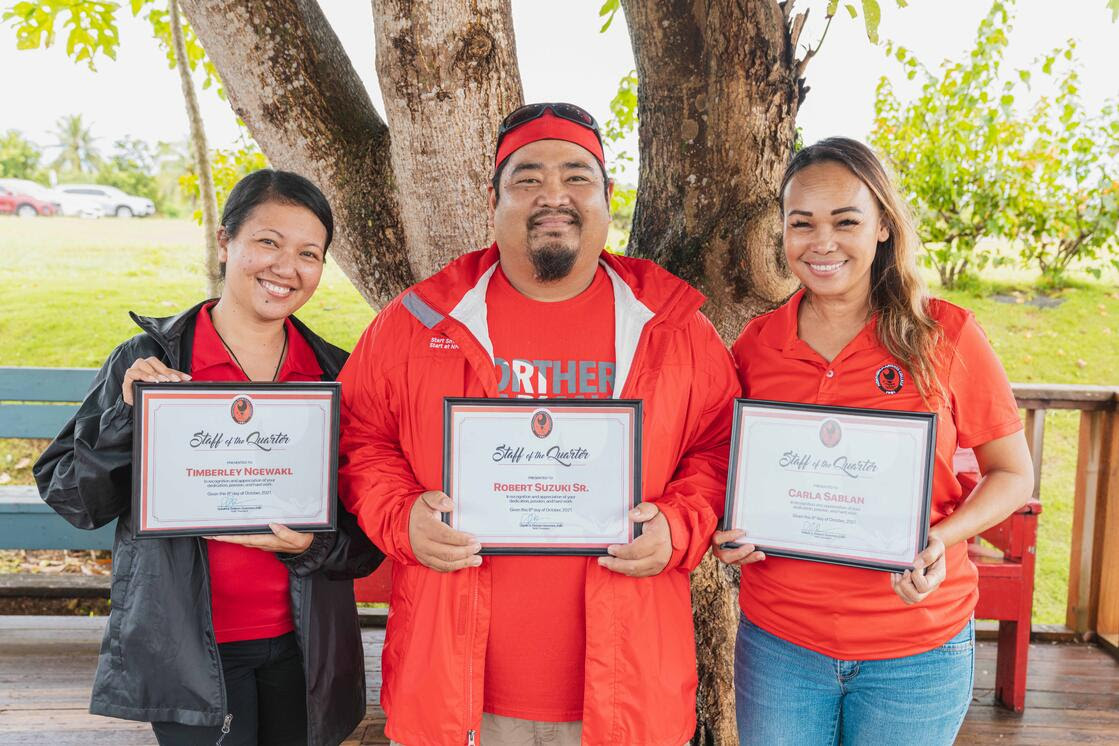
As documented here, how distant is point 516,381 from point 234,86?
1.43 m

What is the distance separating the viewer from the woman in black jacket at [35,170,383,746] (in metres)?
1.97

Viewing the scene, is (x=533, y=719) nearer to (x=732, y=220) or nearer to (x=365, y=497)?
(x=365, y=497)

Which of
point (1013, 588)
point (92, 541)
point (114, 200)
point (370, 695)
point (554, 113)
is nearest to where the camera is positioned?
point (554, 113)

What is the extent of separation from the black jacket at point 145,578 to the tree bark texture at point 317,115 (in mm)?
826

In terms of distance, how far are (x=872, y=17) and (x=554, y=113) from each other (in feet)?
2.73

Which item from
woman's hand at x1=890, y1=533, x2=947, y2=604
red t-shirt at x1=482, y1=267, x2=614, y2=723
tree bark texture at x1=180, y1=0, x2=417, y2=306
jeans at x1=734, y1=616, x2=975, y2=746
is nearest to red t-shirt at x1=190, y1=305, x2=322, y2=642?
red t-shirt at x1=482, y1=267, x2=614, y2=723

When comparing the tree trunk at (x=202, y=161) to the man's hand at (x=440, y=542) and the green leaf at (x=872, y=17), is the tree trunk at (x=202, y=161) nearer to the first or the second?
the man's hand at (x=440, y=542)

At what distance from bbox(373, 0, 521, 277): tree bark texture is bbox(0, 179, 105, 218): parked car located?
23169 mm

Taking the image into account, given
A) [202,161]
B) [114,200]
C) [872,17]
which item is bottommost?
[872,17]

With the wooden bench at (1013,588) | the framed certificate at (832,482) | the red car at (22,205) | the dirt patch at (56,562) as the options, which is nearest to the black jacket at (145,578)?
the framed certificate at (832,482)

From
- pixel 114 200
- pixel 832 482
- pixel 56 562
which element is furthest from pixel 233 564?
pixel 114 200

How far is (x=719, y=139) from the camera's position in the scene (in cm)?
274

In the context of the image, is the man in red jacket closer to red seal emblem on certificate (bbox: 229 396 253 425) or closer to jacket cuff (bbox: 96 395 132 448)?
A: red seal emblem on certificate (bbox: 229 396 253 425)

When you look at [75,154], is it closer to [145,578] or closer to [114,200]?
[114,200]
